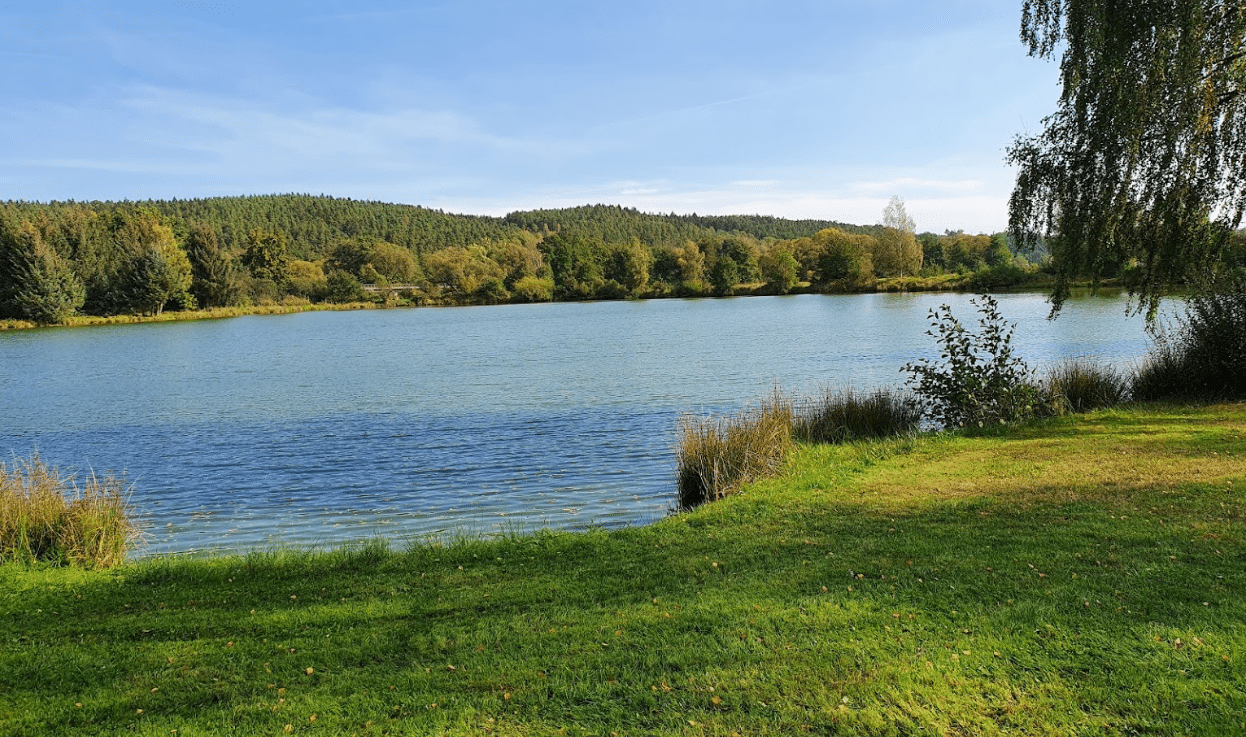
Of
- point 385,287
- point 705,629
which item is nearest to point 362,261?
point 385,287

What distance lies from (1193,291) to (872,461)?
7958 millimetres

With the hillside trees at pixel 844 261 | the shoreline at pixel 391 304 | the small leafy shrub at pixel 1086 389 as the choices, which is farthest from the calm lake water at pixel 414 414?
the hillside trees at pixel 844 261

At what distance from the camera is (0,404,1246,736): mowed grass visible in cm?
382

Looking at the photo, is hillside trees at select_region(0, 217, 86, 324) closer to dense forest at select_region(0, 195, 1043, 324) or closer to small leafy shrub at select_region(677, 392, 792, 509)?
dense forest at select_region(0, 195, 1043, 324)

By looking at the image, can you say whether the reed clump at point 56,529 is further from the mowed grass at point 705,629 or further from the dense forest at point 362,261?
the dense forest at point 362,261

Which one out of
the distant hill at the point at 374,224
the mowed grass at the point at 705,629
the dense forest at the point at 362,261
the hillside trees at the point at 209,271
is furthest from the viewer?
the distant hill at the point at 374,224

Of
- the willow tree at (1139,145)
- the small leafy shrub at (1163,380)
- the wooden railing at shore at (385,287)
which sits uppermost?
the willow tree at (1139,145)

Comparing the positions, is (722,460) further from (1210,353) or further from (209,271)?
(209,271)

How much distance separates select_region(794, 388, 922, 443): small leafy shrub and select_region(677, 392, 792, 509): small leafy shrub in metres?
2.01

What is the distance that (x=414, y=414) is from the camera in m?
18.8

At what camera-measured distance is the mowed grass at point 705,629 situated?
382cm

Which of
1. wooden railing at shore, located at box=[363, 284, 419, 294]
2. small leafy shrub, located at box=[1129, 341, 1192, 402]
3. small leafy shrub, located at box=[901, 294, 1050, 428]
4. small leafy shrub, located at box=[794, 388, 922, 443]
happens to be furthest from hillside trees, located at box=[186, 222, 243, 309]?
small leafy shrub, located at box=[1129, 341, 1192, 402]

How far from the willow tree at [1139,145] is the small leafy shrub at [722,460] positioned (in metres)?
7.39

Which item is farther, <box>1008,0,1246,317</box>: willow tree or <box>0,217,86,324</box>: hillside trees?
<box>0,217,86,324</box>: hillside trees
